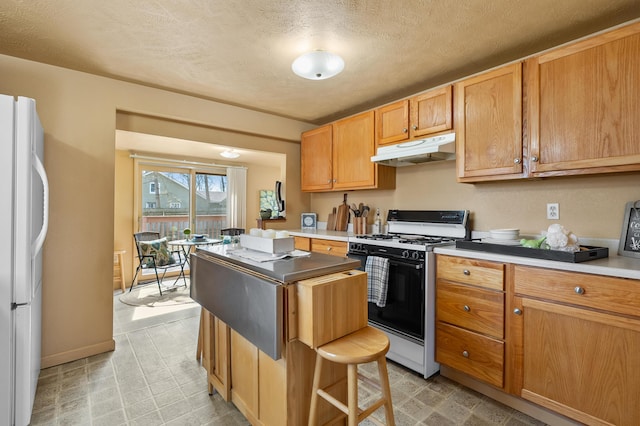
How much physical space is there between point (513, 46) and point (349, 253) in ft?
6.61

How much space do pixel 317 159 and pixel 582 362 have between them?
296cm

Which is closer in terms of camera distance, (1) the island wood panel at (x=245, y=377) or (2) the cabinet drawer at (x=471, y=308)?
(1) the island wood panel at (x=245, y=377)

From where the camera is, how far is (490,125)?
2.18 meters

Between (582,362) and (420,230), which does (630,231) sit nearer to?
(582,362)

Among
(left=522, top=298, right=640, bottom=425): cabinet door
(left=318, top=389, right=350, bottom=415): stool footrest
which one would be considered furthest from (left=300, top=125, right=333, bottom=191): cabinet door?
(left=318, top=389, right=350, bottom=415): stool footrest

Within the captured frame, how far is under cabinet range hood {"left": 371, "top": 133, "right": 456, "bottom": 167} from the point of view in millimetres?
2381

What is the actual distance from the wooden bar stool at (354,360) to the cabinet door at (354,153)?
1991 millimetres

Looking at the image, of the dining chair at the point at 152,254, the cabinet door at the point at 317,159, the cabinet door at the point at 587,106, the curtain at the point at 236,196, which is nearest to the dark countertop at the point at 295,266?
the cabinet door at the point at 587,106

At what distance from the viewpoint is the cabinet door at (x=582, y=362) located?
57.0 inches

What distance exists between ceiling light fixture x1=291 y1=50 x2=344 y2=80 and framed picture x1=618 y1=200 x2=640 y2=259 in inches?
80.7

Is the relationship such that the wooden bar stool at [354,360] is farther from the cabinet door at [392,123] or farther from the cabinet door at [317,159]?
the cabinet door at [317,159]

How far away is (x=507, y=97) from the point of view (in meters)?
2.09

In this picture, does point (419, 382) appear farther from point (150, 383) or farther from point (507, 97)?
point (507, 97)

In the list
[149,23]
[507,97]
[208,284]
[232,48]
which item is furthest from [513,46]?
[208,284]
